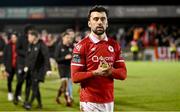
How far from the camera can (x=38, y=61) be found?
12.4m

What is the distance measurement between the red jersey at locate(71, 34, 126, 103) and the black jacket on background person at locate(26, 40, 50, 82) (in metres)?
6.35

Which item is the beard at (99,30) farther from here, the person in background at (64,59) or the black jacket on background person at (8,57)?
the black jacket on background person at (8,57)

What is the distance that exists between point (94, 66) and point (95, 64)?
1.1 inches

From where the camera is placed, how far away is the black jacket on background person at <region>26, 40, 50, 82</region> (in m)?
12.3

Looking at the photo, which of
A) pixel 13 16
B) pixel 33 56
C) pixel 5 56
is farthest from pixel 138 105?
pixel 13 16

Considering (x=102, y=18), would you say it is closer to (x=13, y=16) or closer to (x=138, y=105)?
(x=138, y=105)

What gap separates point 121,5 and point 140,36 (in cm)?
690

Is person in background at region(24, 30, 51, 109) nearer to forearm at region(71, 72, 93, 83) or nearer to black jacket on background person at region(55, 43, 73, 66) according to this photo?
black jacket on background person at region(55, 43, 73, 66)

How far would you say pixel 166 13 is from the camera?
148 ft

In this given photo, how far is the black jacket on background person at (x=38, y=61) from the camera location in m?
12.3

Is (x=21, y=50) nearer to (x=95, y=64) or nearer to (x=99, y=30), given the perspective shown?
(x=95, y=64)

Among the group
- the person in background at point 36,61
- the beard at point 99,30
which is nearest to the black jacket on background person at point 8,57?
the person in background at point 36,61

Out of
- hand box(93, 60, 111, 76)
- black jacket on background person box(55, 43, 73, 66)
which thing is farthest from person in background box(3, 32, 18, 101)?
hand box(93, 60, 111, 76)

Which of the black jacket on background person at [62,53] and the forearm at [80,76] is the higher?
the forearm at [80,76]
